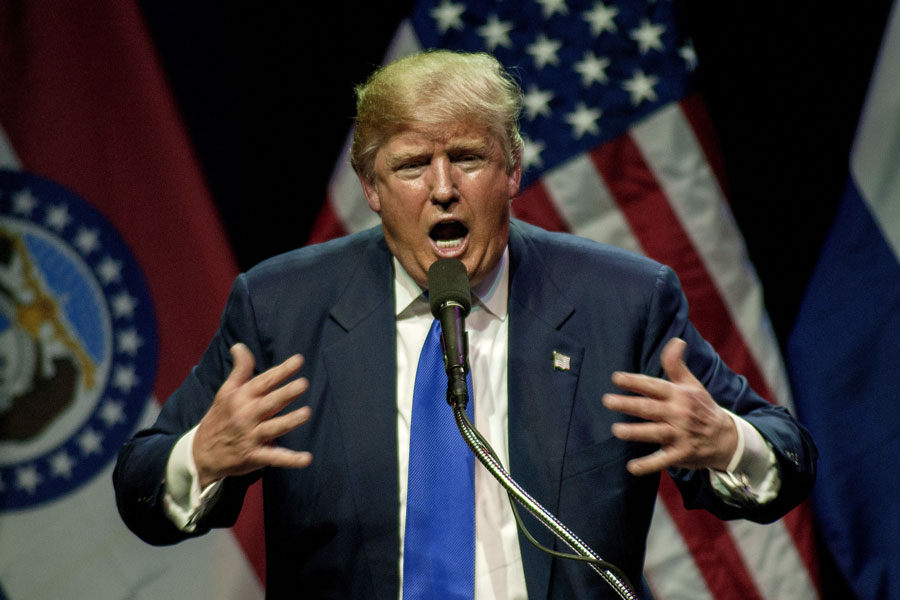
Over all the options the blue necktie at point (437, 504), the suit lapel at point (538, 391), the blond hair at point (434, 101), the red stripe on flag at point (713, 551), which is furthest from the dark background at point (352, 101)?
the blue necktie at point (437, 504)

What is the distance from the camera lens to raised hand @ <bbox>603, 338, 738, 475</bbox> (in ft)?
4.36

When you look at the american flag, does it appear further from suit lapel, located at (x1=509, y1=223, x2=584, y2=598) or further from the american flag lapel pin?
the american flag lapel pin

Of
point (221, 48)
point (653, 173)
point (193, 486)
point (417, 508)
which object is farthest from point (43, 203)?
point (653, 173)

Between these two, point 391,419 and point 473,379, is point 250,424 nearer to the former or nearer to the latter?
Answer: point 391,419

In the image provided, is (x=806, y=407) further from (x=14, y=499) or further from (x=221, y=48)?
(x=14, y=499)

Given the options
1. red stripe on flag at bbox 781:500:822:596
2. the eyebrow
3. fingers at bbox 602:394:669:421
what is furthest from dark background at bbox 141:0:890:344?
fingers at bbox 602:394:669:421

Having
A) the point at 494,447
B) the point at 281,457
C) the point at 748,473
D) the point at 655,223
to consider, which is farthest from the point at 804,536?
the point at 281,457

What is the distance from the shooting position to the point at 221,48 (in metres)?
2.56

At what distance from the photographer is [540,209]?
105 inches

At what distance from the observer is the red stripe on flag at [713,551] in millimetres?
2633

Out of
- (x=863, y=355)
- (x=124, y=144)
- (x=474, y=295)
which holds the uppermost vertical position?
(x=124, y=144)

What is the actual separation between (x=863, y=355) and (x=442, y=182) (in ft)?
5.22

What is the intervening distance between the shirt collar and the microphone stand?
1.86 feet

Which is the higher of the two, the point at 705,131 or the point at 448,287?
the point at 448,287
